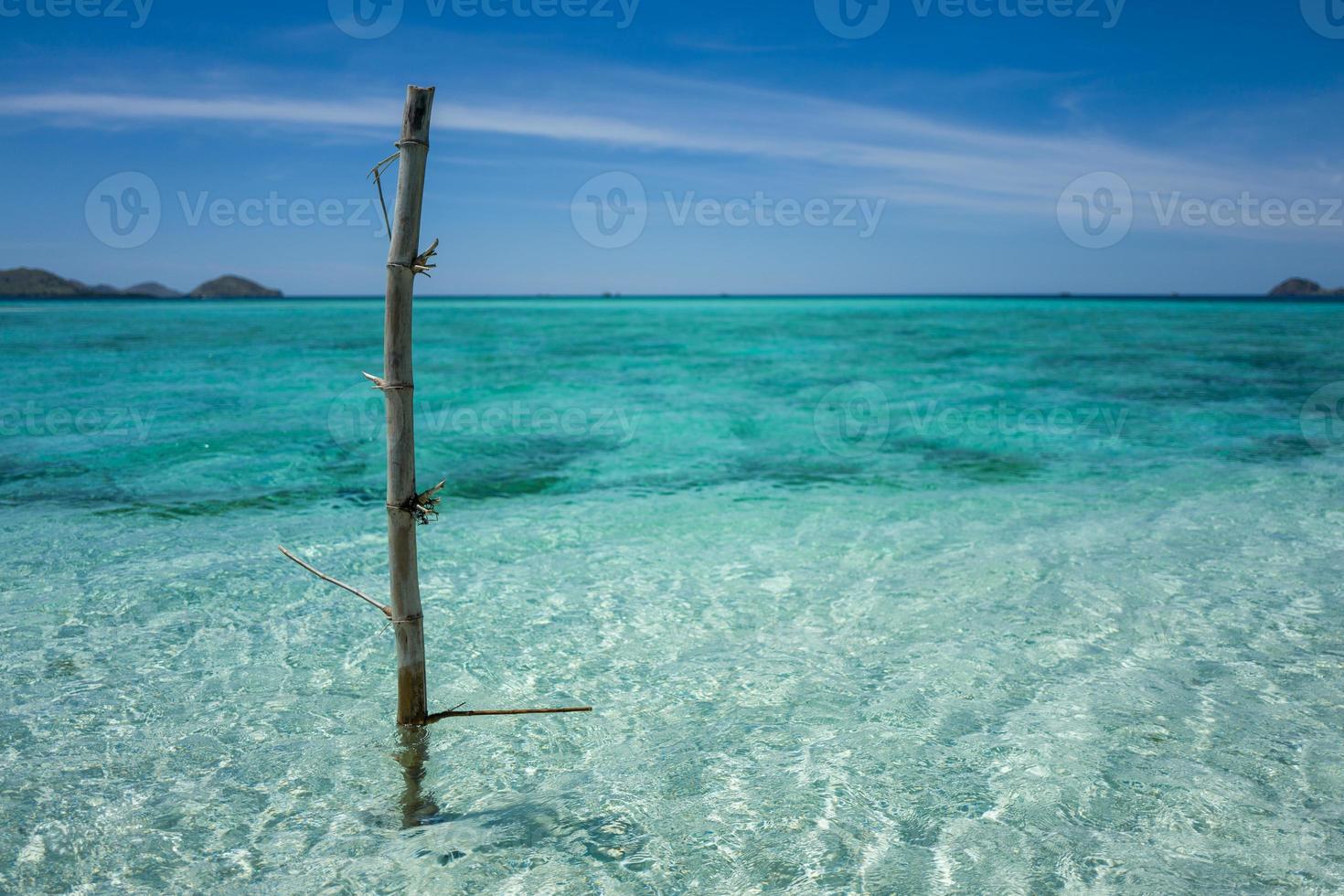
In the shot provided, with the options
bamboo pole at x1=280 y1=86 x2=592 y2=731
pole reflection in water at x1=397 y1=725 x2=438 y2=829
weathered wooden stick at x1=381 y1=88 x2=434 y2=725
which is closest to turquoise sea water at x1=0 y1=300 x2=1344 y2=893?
pole reflection in water at x1=397 y1=725 x2=438 y2=829

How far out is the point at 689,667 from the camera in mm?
6125

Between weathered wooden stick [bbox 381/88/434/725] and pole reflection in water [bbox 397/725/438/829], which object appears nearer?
weathered wooden stick [bbox 381/88/434/725]

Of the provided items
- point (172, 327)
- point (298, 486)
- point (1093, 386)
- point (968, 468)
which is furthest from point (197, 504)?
point (172, 327)

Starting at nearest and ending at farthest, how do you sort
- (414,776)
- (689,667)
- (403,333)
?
(403,333) < (414,776) < (689,667)

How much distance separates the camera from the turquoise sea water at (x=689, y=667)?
4051 mm

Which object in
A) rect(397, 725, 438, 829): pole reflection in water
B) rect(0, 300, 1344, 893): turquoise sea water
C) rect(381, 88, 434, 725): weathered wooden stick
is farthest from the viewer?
rect(397, 725, 438, 829): pole reflection in water

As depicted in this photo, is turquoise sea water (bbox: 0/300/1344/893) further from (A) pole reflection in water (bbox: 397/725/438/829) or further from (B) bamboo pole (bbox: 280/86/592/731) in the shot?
(B) bamboo pole (bbox: 280/86/592/731)

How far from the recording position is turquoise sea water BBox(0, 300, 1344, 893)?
13.3ft

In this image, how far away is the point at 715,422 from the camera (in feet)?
56.4

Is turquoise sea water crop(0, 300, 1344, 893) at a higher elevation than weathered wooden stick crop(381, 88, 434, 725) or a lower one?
lower

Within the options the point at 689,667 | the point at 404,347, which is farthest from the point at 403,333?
the point at 689,667

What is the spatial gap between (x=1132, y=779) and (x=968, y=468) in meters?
8.77

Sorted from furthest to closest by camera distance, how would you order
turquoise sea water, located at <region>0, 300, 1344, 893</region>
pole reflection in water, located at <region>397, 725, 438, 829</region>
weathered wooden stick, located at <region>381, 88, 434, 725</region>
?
1. pole reflection in water, located at <region>397, 725, 438, 829</region>
2. turquoise sea water, located at <region>0, 300, 1344, 893</region>
3. weathered wooden stick, located at <region>381, 88, 434, 725</region>

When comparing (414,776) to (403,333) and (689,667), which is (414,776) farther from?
(403,333)
